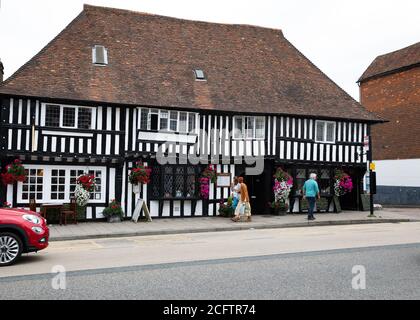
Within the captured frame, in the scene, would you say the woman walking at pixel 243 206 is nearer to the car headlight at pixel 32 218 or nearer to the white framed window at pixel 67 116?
the white framed window at pixel 67 116

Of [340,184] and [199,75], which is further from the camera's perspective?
[340,184]

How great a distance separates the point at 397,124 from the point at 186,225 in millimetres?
19074

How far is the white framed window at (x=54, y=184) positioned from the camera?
54.2 ft

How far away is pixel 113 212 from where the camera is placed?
665 inches

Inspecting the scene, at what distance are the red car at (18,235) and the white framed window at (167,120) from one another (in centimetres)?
919

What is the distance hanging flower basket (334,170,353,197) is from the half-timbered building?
0.43m

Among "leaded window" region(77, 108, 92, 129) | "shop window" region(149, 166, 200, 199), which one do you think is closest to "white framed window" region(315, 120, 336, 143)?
"shop window" region(149, 166, 200, 199)

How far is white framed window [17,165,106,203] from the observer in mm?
16531

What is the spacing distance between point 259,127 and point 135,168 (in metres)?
5.91

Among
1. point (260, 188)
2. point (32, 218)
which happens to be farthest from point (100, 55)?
point (32, 218)

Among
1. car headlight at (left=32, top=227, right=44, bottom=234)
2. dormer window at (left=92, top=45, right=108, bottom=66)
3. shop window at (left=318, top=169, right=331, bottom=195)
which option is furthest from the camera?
shop window at (left=318, top=169, right=331, bottom=195)

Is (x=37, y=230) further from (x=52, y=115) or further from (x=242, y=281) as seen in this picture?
(x=52, y=115)

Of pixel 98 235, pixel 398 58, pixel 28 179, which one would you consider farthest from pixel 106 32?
pixel 398 58

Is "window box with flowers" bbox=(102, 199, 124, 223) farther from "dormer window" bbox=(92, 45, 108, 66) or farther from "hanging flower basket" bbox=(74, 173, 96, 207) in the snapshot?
"dormer window" bbox=(92, 45, 108, 66)
